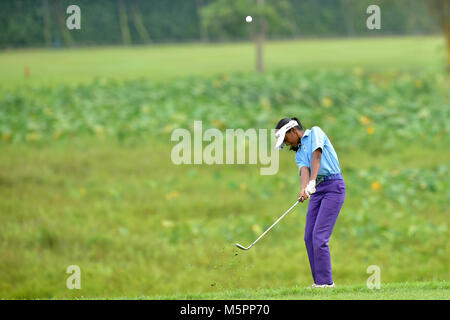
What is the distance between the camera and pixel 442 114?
2220 cm

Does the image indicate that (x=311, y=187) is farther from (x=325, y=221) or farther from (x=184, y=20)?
(x=184, y=20)

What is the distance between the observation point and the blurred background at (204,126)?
38.2ft

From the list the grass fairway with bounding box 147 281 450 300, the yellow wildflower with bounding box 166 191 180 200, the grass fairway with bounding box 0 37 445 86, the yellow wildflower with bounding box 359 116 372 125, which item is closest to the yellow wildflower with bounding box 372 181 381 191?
the yellow wildflower with bounding box 166 191 180 200

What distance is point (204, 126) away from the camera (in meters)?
20.2

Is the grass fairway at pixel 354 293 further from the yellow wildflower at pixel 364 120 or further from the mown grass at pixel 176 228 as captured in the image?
the yellow wildflower at pixel 364 120

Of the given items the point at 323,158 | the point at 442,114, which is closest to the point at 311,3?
the point at 442,114

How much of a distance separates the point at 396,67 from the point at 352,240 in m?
20.7

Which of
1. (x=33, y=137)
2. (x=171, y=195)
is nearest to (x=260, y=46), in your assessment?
(x=33, y=137)

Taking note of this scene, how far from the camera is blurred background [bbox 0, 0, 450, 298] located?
11.6 meters

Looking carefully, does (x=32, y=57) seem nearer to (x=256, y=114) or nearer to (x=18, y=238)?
(x=256, y=114)

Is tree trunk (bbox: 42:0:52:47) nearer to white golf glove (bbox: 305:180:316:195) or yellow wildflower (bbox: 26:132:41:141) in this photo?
yellow wildflower (bbox: 26:132:41:141)

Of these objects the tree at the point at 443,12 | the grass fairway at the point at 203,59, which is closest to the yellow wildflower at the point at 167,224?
the grass fairway at the point at 203,59

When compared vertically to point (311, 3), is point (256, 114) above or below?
below
